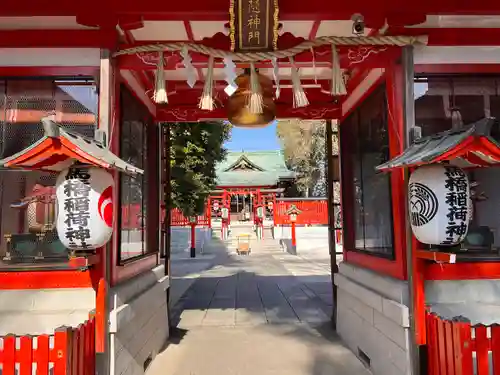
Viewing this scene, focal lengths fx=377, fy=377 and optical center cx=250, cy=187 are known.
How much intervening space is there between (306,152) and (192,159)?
22800 mm

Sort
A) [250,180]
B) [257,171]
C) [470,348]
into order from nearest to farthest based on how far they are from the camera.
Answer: [470,348], [250,180], [257,171]

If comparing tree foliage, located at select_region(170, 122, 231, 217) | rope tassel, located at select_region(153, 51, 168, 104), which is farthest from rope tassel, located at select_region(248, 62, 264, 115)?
tree foliage, located at select_region(170, 122, 231, 217)

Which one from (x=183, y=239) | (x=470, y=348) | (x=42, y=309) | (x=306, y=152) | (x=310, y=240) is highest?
(x=306, y=152)

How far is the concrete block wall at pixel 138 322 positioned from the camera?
3818mm

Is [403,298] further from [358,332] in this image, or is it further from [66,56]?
[66,56]

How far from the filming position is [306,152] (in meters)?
35.1

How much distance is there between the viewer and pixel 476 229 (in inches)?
169

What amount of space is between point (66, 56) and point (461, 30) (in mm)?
4311

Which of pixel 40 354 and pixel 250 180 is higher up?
pixel 250 180

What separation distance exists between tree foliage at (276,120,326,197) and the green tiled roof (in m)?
1.89

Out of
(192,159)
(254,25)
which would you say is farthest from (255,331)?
(192,159)

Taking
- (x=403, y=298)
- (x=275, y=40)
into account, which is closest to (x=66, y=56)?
(x=275, y=40)

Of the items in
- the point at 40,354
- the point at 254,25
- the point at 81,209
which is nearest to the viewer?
the point at 40,354

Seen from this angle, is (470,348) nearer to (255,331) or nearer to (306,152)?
(255,331)
